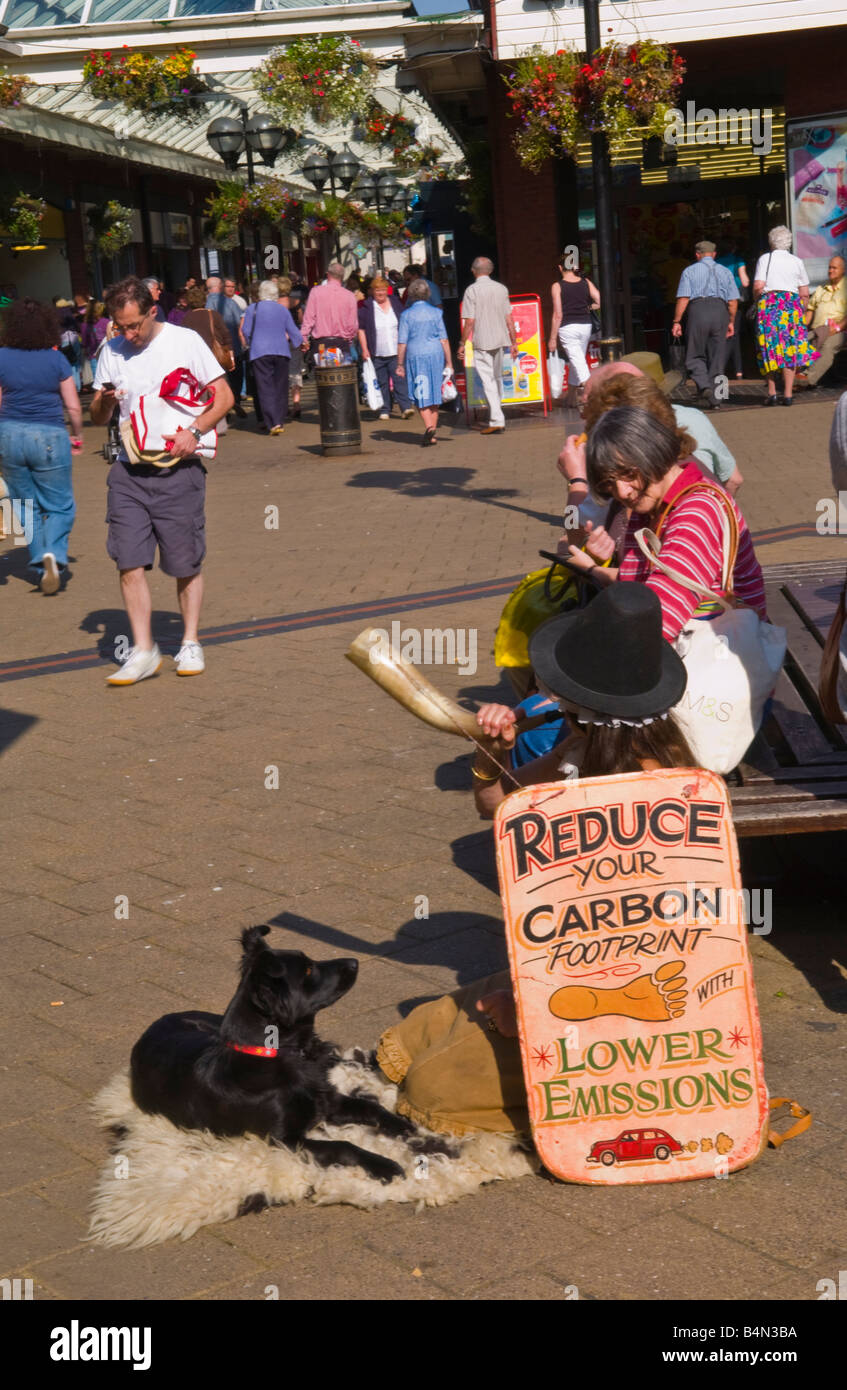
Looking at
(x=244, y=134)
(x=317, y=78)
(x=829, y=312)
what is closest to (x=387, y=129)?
(x=317, y=78)

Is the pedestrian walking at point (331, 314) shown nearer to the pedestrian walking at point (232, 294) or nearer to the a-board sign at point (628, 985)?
the pedestrian walking at point (232, 294)

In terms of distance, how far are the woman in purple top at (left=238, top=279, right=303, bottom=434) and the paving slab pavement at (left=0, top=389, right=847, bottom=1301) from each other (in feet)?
23.3

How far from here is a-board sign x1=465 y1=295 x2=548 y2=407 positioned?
1784cm

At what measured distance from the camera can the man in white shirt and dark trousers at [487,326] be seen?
640 inches

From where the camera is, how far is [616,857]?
317 centimetres

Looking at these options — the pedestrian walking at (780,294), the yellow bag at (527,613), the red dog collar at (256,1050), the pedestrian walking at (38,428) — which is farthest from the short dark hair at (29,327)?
the pedestrian walking at (780,294)

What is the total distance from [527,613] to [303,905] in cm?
121

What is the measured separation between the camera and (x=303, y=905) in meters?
4.79

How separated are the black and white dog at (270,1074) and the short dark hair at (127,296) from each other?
464cm

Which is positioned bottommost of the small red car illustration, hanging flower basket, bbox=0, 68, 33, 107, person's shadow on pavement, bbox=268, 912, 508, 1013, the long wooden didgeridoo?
person's shadow on pavement, bbox=268, 912, 508, 1013

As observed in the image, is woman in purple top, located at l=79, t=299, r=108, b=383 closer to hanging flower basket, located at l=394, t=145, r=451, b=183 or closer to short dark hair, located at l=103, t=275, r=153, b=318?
hanging flower basket, located at l=394, t=145, r=451, b=183

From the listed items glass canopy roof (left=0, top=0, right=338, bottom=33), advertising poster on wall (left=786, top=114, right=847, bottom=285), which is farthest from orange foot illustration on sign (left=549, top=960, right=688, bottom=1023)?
glass canopy roof (left=0, top=0, right=338, bottom=33)

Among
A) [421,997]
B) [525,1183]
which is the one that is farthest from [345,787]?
[525,1183]
